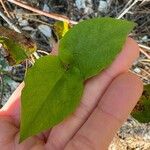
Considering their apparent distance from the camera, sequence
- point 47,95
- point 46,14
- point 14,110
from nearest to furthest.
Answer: point 47,95 < point 14,110 < point 46,14

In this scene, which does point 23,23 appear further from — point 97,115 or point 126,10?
point 97,115

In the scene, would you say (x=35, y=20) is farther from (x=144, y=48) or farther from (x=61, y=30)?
(x=144, y=48)

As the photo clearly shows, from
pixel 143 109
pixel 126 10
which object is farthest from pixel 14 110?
pixel 126 10

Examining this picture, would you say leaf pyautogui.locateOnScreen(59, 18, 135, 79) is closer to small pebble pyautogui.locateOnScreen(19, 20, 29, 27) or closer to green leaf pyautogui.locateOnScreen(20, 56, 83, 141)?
green leaf pyautogui.locateOnScreen(20, 56, 83, 141)

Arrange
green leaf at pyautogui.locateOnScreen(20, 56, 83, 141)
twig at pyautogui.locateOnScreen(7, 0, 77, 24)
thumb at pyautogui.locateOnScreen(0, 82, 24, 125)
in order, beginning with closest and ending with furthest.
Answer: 1. green leaf at pyautogui.locateOnScreen(20, 56, 83, 141)
2. thumb at pyautogui.locateOnScreen(0, 82, 24, 125)
3. twig at pyautogui.locateOnScreen(7, 0, 77, 24)

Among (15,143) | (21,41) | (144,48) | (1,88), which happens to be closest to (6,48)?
(21,41)

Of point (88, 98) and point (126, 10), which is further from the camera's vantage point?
point (126, 10)

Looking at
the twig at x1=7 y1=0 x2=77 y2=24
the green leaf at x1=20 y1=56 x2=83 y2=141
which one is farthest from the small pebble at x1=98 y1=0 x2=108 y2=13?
the green leaf at x1=20 y1=56 x2=83 y2=141
